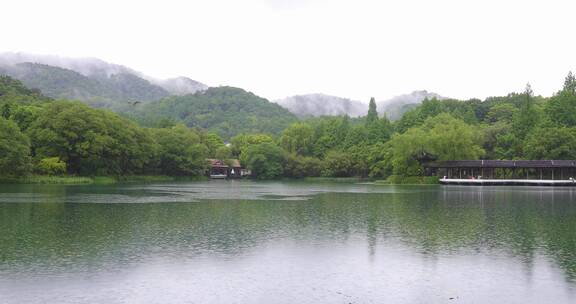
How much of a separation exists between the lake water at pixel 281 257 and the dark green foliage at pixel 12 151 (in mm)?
26925

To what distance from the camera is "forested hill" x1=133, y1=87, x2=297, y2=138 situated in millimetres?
169750

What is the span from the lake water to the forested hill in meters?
138

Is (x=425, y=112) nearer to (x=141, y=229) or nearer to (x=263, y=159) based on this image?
(x=263, y=159)

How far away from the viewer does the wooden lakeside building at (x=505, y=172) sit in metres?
66.4

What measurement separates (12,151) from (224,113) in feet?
440

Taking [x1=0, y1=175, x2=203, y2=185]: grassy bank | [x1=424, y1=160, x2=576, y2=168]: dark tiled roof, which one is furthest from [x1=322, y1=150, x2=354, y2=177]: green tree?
[x1=0, y1=175, x2=203, y2=185]: grassy bank

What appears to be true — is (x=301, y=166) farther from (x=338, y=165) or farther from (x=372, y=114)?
(x=372, y=114)

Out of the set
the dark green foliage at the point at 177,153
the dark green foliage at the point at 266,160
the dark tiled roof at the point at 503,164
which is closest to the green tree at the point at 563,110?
the dark tiled roof at the point at 503,164

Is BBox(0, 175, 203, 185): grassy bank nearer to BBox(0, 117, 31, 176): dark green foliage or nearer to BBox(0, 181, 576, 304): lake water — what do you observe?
BBox(0, 117, 31, 176): dark green foliage

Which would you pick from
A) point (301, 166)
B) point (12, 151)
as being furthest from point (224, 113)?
point (12, 151)

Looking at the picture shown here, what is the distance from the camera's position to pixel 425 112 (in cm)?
9962

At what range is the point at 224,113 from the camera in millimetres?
185000

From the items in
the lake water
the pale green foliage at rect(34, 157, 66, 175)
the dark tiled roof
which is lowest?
the lake water

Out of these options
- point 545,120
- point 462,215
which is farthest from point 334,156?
point 462,215
